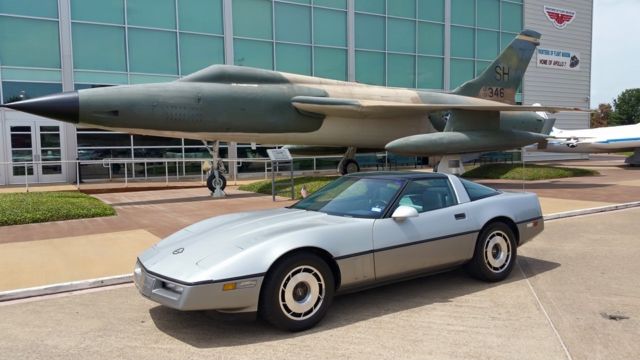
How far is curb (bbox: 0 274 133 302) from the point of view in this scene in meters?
5.16

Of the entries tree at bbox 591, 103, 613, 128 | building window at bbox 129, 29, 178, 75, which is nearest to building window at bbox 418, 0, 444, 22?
building window at bbox 129, 29, 178, 75

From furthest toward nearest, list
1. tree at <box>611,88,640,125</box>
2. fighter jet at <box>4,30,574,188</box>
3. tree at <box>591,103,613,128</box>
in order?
tree at <box>611,88,640,125</box> → tree at <box>591,103,613,128</box> → fighter jet at <box>4,30,574,188</box>

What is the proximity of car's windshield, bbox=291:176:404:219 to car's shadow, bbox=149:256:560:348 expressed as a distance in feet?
2.81

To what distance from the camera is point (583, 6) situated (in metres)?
34.5

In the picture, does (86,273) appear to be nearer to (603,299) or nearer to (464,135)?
(603,299)

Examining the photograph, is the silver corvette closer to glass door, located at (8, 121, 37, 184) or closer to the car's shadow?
the car's shadow

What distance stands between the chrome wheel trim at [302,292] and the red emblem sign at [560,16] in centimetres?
3386

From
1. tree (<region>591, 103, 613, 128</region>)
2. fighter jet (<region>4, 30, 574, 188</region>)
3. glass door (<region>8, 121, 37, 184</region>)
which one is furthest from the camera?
tree (<region>591, 103, 613, 128</region>)

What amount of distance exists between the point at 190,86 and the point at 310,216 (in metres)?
8.66

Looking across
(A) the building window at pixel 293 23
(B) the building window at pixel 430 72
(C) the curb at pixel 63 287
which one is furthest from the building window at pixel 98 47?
(C) the curb at pixel 63 287

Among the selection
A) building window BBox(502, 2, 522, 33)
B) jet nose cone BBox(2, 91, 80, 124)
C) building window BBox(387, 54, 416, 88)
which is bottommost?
jet nose cone BBox(2, 91, 80, 124)

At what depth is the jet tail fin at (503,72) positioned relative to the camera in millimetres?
18766

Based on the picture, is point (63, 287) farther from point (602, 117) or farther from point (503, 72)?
point (602, 117)

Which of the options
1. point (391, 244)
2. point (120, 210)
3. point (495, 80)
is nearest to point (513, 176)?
point (495, 80)
